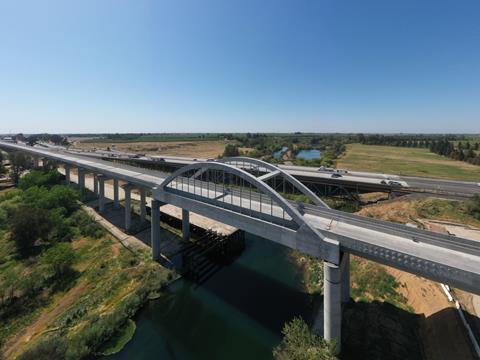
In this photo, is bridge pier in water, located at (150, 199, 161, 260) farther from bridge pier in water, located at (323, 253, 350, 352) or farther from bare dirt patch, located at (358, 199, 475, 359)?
bare dirt patch, located at (358, 199, 475, 359)

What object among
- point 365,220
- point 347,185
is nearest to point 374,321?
point 365,220

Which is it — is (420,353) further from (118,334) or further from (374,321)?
(118,334)

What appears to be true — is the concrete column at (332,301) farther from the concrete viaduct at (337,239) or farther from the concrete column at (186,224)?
the concrete column at (186,224)

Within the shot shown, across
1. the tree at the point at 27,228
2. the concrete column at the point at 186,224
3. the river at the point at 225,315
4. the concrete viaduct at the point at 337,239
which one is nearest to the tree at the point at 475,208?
the concrete viaduct at the point at 337,239

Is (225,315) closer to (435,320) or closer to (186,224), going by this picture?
(186,224)

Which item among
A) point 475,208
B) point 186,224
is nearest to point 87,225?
point 186,224

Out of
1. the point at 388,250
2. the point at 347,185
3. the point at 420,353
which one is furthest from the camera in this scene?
the point at 347,185

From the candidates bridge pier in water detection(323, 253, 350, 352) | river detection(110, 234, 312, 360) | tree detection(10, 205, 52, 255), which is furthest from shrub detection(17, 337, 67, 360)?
tree detection(10, 205, 52, 255)
